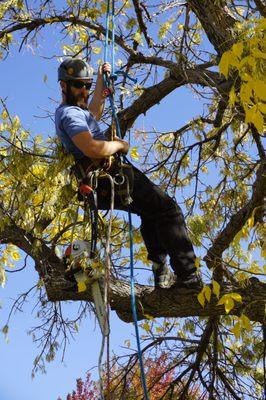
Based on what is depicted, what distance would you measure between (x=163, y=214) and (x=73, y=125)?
30.0 inches

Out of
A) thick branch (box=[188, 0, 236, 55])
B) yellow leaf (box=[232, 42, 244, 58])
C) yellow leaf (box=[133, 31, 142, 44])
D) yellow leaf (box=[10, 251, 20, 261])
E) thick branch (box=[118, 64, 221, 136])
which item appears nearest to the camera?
yellow leaf (box=[232, 42, 244, 58])

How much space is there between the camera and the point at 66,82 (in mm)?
4227

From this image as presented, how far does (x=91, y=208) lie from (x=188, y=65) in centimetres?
123

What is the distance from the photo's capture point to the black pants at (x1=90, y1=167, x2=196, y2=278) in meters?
4.13

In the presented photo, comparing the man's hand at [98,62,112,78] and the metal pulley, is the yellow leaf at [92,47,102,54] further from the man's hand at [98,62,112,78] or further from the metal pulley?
the metal pulley

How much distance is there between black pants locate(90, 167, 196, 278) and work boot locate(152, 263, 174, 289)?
13 centimetres

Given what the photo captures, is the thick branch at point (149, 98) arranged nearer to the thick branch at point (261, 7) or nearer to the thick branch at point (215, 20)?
the thick branch at point (215, 20)

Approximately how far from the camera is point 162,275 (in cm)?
431

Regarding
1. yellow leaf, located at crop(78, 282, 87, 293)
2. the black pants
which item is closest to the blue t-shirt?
the black pants

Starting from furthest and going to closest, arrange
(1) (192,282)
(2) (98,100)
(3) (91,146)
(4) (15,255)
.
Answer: (4) (15,255) < (2) (98,100) < (1) (192,282) < (3) (91,146)

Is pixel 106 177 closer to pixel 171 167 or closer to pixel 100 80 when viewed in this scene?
pixel 100 80

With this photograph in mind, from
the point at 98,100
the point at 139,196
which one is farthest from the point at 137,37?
the point at 139,196

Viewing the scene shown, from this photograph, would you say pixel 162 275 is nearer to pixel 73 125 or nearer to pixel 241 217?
pixel 241 217

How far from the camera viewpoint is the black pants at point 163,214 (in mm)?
4129
